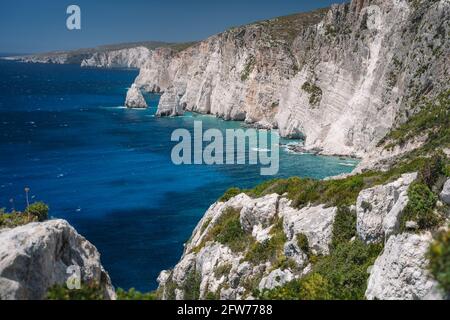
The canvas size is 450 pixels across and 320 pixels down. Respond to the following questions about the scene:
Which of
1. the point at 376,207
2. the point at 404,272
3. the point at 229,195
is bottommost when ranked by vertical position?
the point at 229,195

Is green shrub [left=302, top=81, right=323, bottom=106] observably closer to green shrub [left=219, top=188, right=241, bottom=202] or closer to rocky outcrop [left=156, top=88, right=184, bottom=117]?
rocky outcrop [left=156, top=88, right=184, bottom=117]

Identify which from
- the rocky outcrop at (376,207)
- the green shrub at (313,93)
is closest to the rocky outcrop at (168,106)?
the green shrub at (313,93)

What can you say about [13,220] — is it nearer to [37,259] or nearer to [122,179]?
[37,259]

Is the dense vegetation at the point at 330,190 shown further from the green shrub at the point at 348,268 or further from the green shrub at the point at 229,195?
the green shrub at the point at 229,195

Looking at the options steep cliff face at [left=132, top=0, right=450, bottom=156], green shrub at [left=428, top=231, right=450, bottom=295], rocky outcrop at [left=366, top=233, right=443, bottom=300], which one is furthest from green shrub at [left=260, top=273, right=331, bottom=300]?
steep cliff face at [left=132, top=0, right=450, bottom=156]

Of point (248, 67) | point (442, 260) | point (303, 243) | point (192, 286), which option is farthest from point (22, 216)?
point (248, 67)
